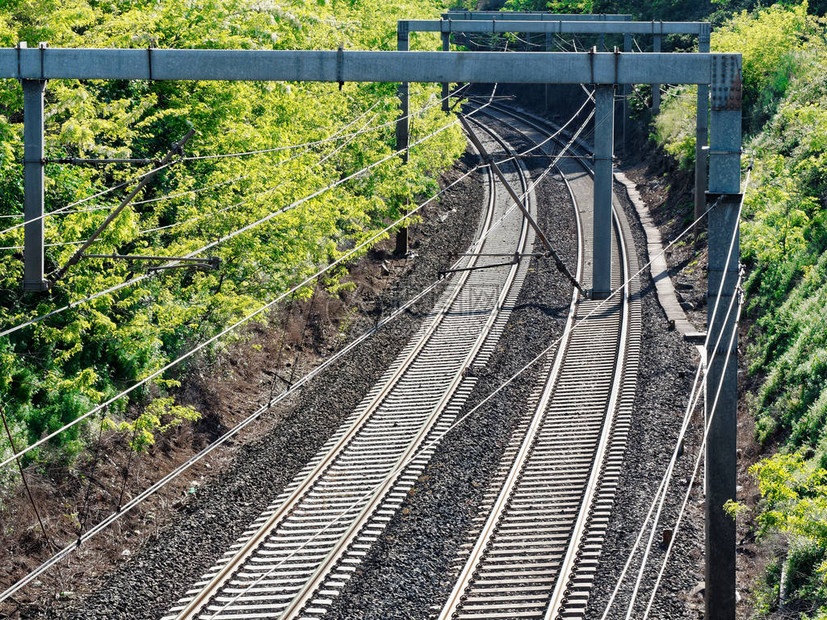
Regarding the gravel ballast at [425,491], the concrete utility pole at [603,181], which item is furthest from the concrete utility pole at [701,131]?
the concrete utility pole at [603,181]

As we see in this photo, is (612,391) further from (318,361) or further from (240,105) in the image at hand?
(240,105)

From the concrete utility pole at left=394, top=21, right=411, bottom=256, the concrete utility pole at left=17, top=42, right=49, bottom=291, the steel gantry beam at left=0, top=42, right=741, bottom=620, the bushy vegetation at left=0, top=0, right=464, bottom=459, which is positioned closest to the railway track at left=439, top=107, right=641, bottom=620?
the steel gantry beam at left=0, top=42, right=741, bottom=620

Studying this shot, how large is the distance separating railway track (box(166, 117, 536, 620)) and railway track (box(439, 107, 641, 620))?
5.04ft

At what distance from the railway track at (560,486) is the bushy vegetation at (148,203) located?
5424 mm

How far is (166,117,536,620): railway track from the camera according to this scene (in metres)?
12.4

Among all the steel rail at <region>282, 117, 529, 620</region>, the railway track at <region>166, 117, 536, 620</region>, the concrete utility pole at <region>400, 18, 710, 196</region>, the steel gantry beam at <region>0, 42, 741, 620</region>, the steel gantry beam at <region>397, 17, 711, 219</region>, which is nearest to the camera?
the steel gantry beam at <region>0, 42, 741, 620</region>

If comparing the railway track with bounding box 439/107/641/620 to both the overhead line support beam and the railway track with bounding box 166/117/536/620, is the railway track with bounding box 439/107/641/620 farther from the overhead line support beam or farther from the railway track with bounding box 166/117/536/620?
the overhead line support beam

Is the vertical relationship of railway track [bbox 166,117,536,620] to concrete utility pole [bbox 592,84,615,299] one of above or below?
below

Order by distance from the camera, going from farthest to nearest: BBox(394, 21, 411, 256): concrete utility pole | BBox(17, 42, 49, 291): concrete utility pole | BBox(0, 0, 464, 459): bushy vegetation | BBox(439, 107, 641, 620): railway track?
BBox(394, 21, 411, 256): concrete utility pole
BBox(0, 0, 464, 459): bushy vegetation
BBox(439, 107, 641, 620): railway track
BBox(17, 42, 49, 291): concrete utility pole

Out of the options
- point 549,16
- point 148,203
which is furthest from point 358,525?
point 549,16

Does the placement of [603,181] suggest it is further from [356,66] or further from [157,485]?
[157,485]

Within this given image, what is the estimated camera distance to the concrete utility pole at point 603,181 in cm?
962

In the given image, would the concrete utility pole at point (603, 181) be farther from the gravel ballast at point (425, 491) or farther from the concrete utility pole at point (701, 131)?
the concrete utility pole at point (701, 131)

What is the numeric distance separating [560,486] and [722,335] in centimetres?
598
